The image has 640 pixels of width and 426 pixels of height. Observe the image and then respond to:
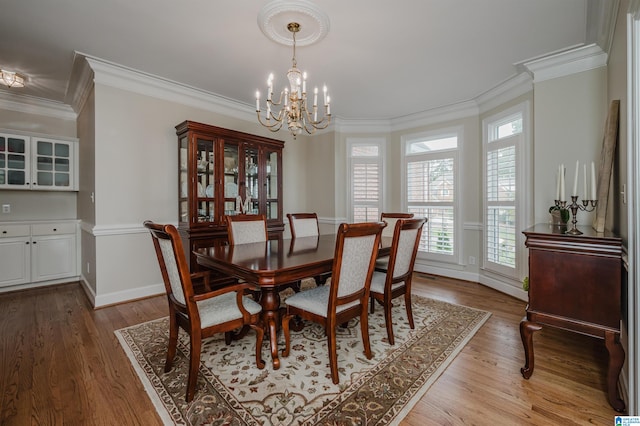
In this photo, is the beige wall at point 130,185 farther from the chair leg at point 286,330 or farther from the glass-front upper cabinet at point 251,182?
the chair leg at point 286,330

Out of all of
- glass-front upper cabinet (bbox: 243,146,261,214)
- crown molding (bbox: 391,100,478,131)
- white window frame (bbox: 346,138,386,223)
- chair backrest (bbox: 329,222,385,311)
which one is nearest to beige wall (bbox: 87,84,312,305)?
glass-front upper cabinet (bbox: 243,146,261,214)

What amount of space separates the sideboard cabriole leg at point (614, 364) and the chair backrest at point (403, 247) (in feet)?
4.09

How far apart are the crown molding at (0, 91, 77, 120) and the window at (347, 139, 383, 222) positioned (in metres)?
4.34

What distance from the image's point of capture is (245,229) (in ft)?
9.72

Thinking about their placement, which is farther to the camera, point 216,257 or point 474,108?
point 474,108

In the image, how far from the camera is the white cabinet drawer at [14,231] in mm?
3602

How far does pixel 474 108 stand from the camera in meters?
4.19

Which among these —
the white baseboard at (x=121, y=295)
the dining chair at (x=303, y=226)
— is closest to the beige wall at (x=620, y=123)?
the dining chair at (x=303, y=226)

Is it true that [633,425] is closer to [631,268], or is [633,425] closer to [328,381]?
[631,268]

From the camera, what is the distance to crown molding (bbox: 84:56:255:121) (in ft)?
10.2

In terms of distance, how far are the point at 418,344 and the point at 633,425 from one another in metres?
1.19

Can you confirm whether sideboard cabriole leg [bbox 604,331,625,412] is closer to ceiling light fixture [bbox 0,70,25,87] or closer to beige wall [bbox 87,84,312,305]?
beige wall [bbox 87,84,312,305]

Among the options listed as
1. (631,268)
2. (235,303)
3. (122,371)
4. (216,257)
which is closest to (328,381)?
(235,303)

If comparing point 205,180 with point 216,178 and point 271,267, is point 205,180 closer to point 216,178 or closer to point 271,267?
point 216,178
